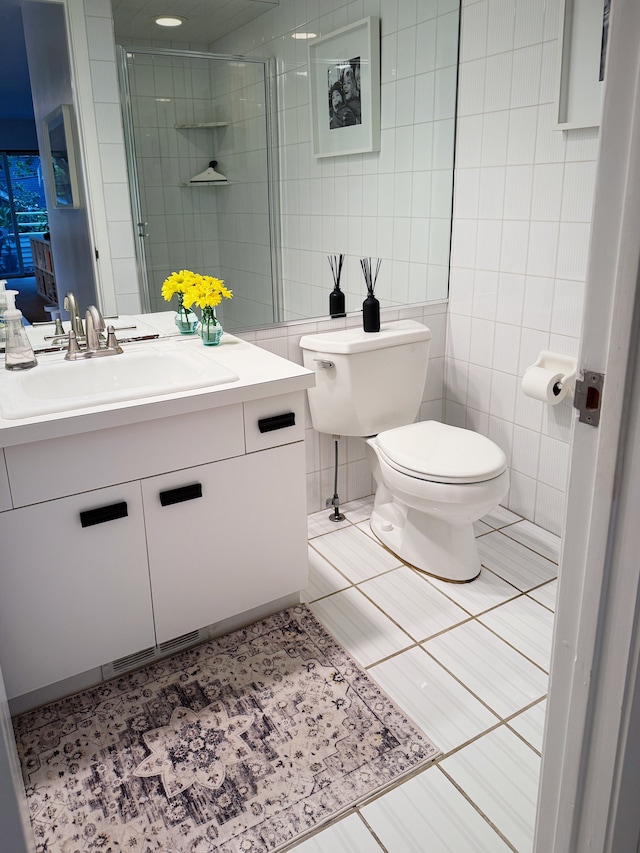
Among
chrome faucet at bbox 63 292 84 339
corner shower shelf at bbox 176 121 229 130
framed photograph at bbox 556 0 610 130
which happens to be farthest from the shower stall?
framed photograph at bbox 556 0 610 130

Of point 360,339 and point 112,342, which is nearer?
point 112,342

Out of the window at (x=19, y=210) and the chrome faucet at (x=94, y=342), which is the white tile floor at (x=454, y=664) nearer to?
the chrome faucet at (x=94, y=342)

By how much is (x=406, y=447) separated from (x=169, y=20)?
150 centimetres

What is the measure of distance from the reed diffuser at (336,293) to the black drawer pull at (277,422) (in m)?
0.79

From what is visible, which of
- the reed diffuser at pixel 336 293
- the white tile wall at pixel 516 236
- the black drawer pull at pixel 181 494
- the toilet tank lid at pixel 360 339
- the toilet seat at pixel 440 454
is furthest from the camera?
the reed diffuser at pixel 336 293

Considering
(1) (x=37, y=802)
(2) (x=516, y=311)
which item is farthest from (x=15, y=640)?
(2) (x=516, y=311)

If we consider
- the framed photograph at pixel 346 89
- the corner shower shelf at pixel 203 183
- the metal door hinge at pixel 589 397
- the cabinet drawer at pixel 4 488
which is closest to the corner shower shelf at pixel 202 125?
the corner shower shelf at pixel 203 183

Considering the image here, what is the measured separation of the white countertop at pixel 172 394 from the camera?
149cm

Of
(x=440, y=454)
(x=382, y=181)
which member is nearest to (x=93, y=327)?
(x=440, y=454)

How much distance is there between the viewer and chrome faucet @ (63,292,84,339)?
200cm

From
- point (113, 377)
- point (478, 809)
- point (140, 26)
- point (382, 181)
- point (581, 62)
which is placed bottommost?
point (478, 809)

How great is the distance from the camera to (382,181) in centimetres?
259

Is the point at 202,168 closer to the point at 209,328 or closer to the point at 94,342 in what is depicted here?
the point at 209,328

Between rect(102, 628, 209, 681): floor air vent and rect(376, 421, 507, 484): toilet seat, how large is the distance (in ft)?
2.66
